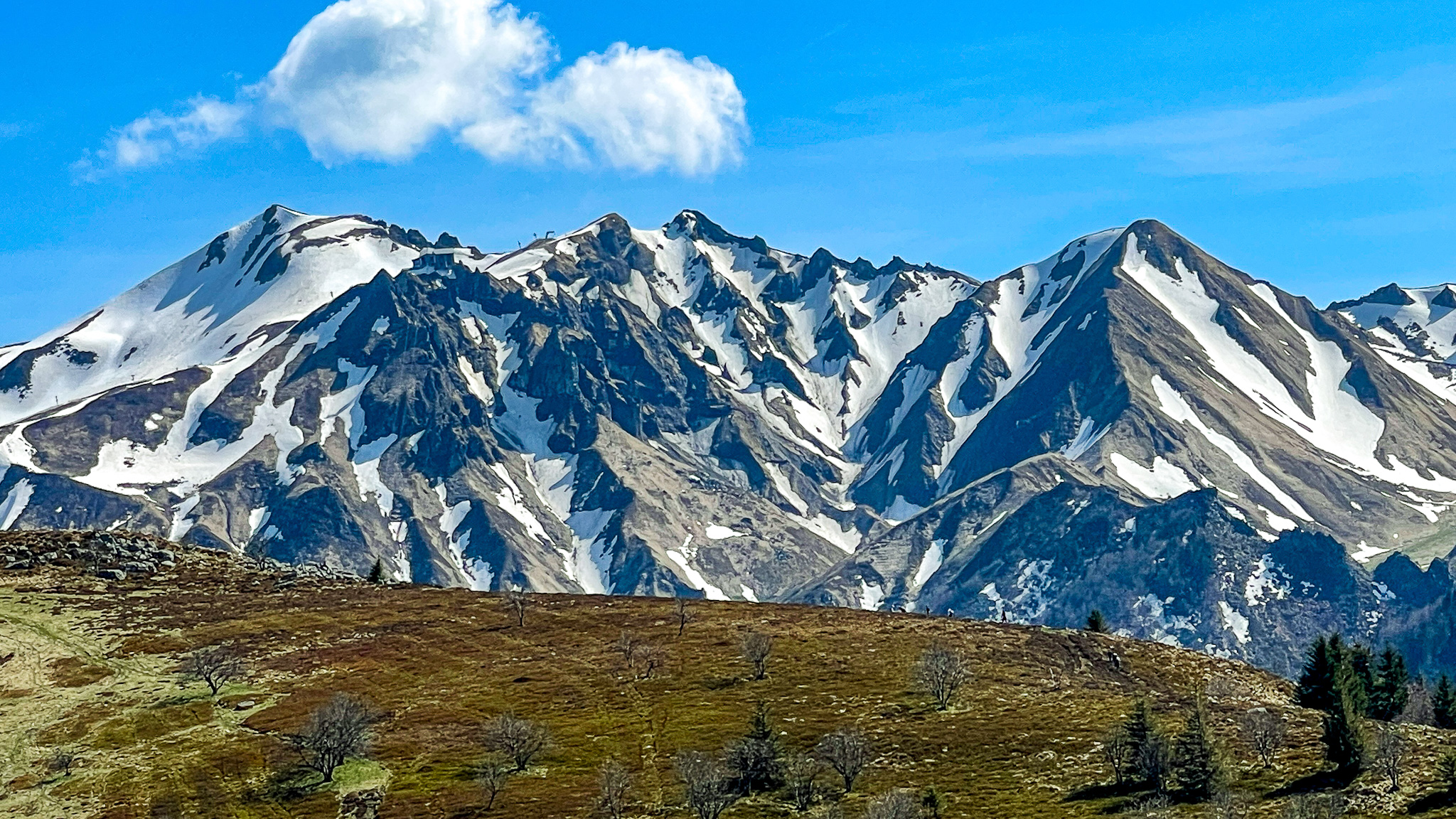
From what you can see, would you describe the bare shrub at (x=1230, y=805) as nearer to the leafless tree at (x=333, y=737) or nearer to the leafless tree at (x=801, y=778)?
the leafless tree at (x=801, y=778)

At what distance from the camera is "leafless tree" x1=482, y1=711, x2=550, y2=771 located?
4975 inches

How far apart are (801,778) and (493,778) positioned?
26.3 m

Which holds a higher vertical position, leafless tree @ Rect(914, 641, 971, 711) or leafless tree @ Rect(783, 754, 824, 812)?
leafless tree @ Rect(914, 641, 971, 711)

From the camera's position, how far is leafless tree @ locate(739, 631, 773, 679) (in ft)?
493

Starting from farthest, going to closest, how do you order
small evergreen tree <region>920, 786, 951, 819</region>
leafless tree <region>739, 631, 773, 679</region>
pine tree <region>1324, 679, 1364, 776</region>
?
leafless tree <region>739, 631, 773, 679</region>, small evergreen tree <region>920, 786, 951, 819</region>, pine tree <region>1324, 679, 1364, 776</region>

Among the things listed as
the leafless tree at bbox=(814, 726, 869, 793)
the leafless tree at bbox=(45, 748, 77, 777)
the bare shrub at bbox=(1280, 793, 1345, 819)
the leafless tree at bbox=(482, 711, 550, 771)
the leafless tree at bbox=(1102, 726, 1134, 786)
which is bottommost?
the bare shrub at bbox=(1280, 793, 1345, 819)

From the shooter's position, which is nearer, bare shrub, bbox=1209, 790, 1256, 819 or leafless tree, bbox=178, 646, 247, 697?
bare shrub, bbox=1209, 790, 1256, 819

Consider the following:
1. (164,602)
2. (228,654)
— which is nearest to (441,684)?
(228,654)

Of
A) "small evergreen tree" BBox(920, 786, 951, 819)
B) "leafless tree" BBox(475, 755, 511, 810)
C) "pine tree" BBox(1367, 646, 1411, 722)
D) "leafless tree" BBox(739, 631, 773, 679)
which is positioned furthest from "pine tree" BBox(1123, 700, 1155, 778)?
"pine tree" BBox(1367, 646, 1411, 722)

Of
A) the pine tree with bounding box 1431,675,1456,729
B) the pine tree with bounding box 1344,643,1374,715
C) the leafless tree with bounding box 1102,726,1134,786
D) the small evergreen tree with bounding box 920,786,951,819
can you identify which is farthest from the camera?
the pine tree with bounding box 1431,675,1456,729

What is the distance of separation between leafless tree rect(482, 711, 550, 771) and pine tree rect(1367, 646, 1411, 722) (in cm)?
8998

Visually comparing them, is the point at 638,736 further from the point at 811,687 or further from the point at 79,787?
the point at 79,787

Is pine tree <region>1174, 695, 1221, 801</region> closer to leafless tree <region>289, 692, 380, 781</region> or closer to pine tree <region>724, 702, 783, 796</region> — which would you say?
pine tree <region>724, 702, 783, 796</region>

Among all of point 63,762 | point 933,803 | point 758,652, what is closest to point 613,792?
point 933,803
